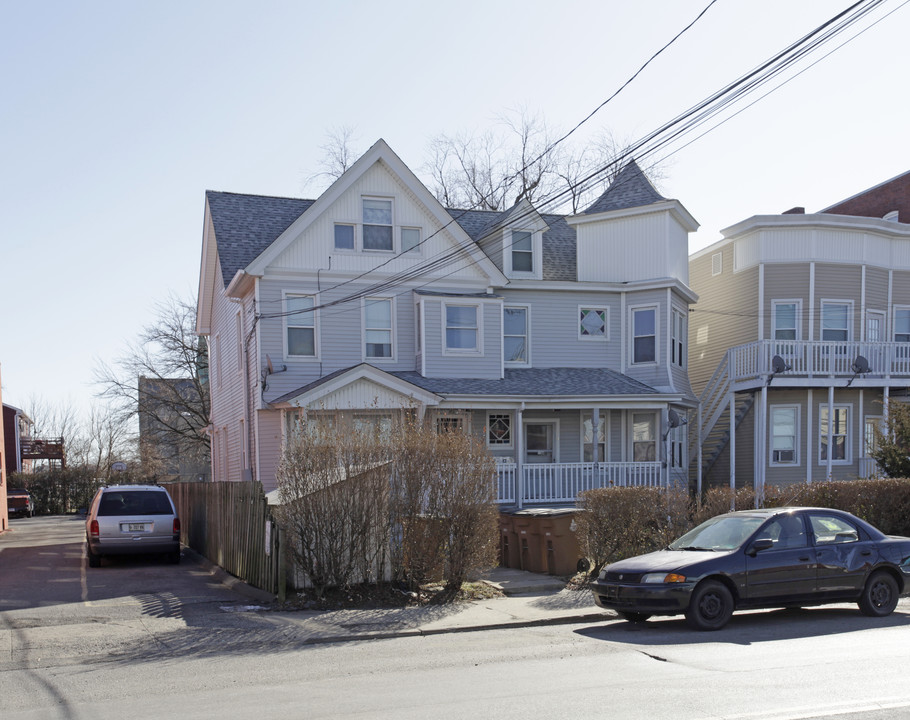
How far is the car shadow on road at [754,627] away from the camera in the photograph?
372 inches

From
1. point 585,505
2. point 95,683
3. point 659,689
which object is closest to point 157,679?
point 95,683

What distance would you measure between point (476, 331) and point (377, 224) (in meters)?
3.83

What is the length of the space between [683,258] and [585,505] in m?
14.0

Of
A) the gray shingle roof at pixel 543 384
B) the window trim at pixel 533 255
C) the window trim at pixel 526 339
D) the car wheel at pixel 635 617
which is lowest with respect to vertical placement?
the car wheel at pixel 635 617

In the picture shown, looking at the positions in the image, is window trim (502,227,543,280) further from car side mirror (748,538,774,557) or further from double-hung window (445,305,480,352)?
car side mirror (748,538,774,557)

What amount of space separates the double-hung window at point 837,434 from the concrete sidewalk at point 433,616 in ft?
52.8

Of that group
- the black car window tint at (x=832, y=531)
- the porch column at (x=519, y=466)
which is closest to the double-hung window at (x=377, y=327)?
the porch column at (x=519, y=466)

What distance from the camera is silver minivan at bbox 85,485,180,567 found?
17.0 metres

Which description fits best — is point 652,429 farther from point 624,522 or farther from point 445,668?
point 445,668

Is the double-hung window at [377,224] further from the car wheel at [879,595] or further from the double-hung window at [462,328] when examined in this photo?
the car wheel at [879,595]

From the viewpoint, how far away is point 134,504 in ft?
58.1

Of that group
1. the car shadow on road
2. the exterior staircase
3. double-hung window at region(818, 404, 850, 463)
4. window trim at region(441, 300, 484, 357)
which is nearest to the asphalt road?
the car shadow on road

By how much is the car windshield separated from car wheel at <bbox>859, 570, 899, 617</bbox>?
5.04 ft

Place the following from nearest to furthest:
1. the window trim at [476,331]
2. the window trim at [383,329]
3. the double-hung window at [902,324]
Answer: the window trim at [383,329]
the window trim at [476,331]
the double-hung window at [902,324]
